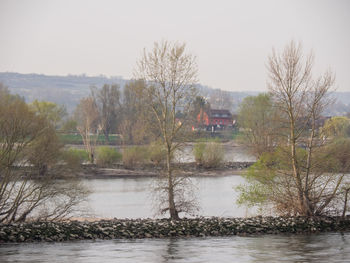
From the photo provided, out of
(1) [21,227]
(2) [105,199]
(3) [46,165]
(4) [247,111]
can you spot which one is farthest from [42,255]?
(4) [247,111]

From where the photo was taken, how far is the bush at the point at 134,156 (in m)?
62.5

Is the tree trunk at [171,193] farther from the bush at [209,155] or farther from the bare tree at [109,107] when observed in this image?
the bare tree at [109,107]

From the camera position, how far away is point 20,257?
17.5 metres

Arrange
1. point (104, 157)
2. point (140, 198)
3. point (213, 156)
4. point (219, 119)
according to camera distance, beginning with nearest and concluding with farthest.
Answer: point (140, 198)
point (104, 157)
point (213, 156)
point (219, 119)

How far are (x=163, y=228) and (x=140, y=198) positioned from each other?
17040mm

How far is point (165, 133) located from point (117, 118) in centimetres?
6766

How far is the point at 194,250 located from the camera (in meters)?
19.4

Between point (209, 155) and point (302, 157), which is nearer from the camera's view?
point (302, 157)

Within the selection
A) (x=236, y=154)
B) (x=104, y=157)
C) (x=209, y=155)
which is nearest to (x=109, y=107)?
(x=236, y=154)

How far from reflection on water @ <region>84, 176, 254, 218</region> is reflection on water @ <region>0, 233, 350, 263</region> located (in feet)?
15.6

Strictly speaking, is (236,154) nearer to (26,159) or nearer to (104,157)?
(104,157)

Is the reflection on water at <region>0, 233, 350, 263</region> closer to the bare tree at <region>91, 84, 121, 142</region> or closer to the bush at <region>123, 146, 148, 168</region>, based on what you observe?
the bush at <region>123, 146, 148, 168</region>

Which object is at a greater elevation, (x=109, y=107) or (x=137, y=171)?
(x=109, y=107)

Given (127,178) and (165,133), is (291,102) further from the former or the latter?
(127,178)
